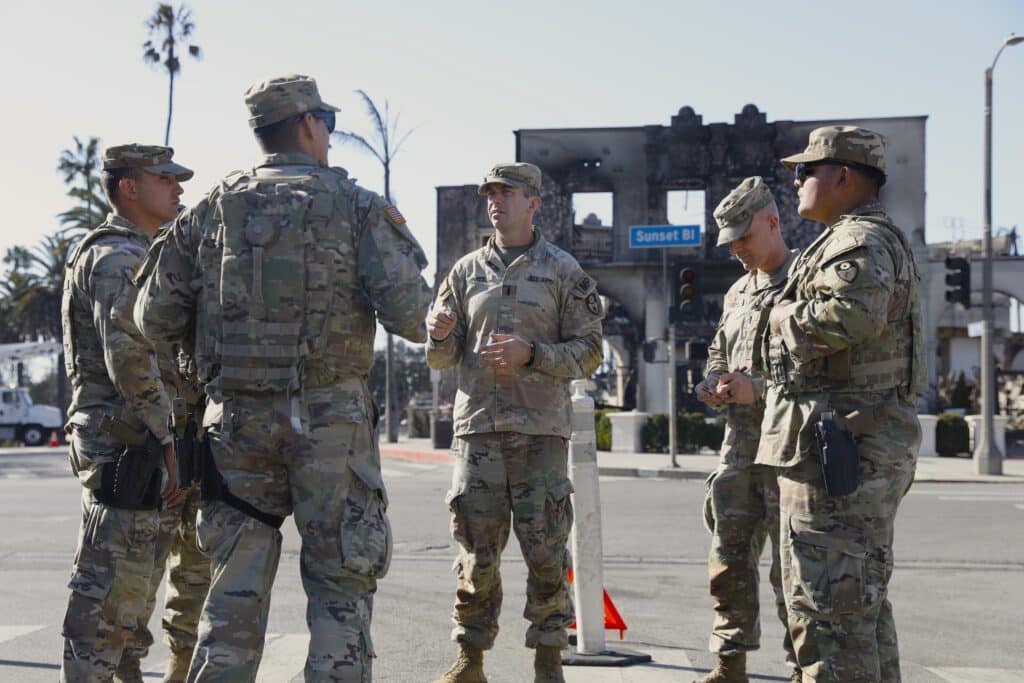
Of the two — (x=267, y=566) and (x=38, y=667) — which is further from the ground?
(x=267, y=566)

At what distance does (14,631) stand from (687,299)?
12.2m

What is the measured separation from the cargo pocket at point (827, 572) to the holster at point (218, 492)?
6.02 feet

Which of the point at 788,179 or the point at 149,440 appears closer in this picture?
the point at 149,440

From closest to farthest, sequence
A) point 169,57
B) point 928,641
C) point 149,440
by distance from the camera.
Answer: point 149,440
point 928,641
point 169,57

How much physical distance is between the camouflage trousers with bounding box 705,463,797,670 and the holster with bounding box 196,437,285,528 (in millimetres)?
2303

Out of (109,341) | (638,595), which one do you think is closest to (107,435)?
(109,341)

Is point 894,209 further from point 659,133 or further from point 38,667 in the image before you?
point 38,667

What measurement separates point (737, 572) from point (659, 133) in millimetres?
33314

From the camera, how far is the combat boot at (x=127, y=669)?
4910 mm

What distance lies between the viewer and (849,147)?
449 cm

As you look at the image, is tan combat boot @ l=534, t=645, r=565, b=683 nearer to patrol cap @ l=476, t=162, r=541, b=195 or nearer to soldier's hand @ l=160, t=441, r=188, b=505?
soldier's hand @ l=160, t=441, r=188, b=505

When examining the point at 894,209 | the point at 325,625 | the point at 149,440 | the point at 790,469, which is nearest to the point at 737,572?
the point at 790,469

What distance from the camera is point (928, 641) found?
6.61m

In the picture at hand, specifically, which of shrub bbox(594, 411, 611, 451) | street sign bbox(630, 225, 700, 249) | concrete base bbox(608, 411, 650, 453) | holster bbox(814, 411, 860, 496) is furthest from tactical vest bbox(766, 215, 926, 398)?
shrub bbox(594, 411, 611, 451)
